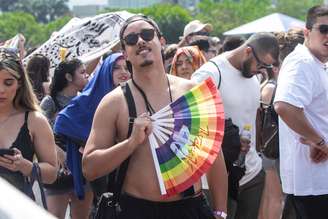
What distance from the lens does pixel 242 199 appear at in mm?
6090

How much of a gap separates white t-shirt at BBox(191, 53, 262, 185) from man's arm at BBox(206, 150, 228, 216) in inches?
64.3

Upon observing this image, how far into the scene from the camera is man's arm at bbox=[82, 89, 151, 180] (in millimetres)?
3738

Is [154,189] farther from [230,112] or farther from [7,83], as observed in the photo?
[230,112]

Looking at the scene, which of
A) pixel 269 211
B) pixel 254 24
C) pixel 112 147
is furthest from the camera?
pixel 254 24

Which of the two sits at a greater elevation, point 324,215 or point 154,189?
point 154,189

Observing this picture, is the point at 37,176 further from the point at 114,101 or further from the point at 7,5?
the point at 7,5

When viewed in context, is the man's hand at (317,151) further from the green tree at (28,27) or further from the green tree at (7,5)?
the green tree at (7,5)

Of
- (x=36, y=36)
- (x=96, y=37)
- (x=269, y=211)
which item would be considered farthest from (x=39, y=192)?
(x=36, y=36)

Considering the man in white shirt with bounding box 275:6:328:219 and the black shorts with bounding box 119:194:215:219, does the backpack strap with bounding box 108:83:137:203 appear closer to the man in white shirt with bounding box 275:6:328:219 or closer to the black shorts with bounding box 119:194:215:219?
the black shorts with bounding box 119:194:215:219

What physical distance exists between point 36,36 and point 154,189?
273ft

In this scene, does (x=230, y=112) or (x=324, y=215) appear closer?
(x=324, y=215)

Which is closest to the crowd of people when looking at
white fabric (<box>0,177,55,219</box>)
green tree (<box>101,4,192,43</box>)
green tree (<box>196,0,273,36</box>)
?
white fabric (<box>0,177,55,219</box>)

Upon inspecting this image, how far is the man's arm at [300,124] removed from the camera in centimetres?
479

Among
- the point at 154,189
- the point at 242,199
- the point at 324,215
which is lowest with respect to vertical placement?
the point at 242,199
